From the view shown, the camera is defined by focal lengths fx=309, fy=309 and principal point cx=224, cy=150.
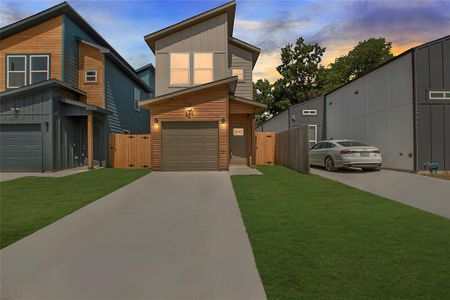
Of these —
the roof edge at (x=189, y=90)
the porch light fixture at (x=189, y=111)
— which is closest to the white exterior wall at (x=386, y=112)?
the roof edge at (x=189, y=90)

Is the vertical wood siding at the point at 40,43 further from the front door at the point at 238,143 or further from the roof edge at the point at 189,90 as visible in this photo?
the front door at the point at 238,143

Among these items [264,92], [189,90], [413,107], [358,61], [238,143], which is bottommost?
[238,143]

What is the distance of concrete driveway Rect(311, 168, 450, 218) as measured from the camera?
6.90m

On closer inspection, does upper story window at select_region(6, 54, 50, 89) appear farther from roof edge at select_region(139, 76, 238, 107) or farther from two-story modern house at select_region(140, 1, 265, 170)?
roof edge at select_region(139, 76, 238, 107)

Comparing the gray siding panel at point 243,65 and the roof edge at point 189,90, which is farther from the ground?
the gray siding panel at point 243,65

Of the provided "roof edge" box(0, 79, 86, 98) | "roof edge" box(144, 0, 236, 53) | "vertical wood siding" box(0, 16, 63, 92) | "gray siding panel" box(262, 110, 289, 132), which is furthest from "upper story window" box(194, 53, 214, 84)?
"gray siding panel" box(262, 110, 289, 132)

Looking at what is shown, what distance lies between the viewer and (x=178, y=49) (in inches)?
619

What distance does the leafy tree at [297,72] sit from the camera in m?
42.4

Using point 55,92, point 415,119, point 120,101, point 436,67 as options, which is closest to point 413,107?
point 415,119

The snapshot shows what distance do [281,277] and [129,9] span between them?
9.94 metres

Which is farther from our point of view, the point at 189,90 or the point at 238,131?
the point at 238,131

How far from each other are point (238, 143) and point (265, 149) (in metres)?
2.35

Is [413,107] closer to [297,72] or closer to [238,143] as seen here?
[238,143]

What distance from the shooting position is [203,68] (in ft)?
51.4
